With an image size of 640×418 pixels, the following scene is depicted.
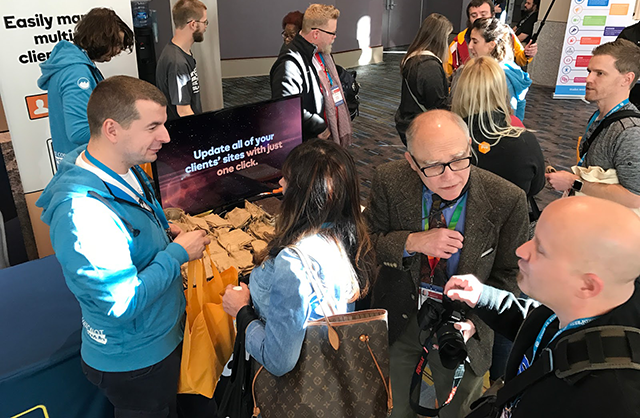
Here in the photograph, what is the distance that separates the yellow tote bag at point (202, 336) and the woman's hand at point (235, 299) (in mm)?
152

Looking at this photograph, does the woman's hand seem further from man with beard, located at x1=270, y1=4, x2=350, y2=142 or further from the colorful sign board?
the colorful sign board

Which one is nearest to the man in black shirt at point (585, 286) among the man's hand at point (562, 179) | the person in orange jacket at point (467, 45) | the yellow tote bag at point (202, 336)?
the yellow tote bag at point (202, 336)

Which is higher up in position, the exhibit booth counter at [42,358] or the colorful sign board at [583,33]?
the colorful sign board at [583,33]

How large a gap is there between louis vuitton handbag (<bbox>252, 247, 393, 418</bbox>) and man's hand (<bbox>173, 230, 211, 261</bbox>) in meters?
0.44

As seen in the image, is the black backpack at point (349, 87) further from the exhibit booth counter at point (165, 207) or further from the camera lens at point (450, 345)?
the camera lens at point (450, 345)

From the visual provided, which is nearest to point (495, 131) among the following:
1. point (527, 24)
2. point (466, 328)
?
point (466, 328)

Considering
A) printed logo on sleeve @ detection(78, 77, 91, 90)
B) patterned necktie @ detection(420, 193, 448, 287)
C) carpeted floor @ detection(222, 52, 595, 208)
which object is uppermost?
printed logo on sleeve @ detection(78, 77, 91, 90)

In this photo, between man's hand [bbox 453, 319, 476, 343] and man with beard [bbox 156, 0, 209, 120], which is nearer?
man's hand [bbox 453, 319, 476, 343]

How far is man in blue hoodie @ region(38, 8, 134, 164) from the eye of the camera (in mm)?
2537

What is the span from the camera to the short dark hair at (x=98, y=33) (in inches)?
103

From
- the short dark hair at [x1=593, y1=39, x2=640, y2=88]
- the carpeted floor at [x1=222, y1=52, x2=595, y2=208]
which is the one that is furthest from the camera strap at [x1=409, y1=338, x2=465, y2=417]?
the carpeted floor at [x1=222, y1=52, x2=595, y2=208]

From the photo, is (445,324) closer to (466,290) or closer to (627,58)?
(466,290)

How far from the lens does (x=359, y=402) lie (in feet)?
4.79

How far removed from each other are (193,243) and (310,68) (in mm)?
2219
